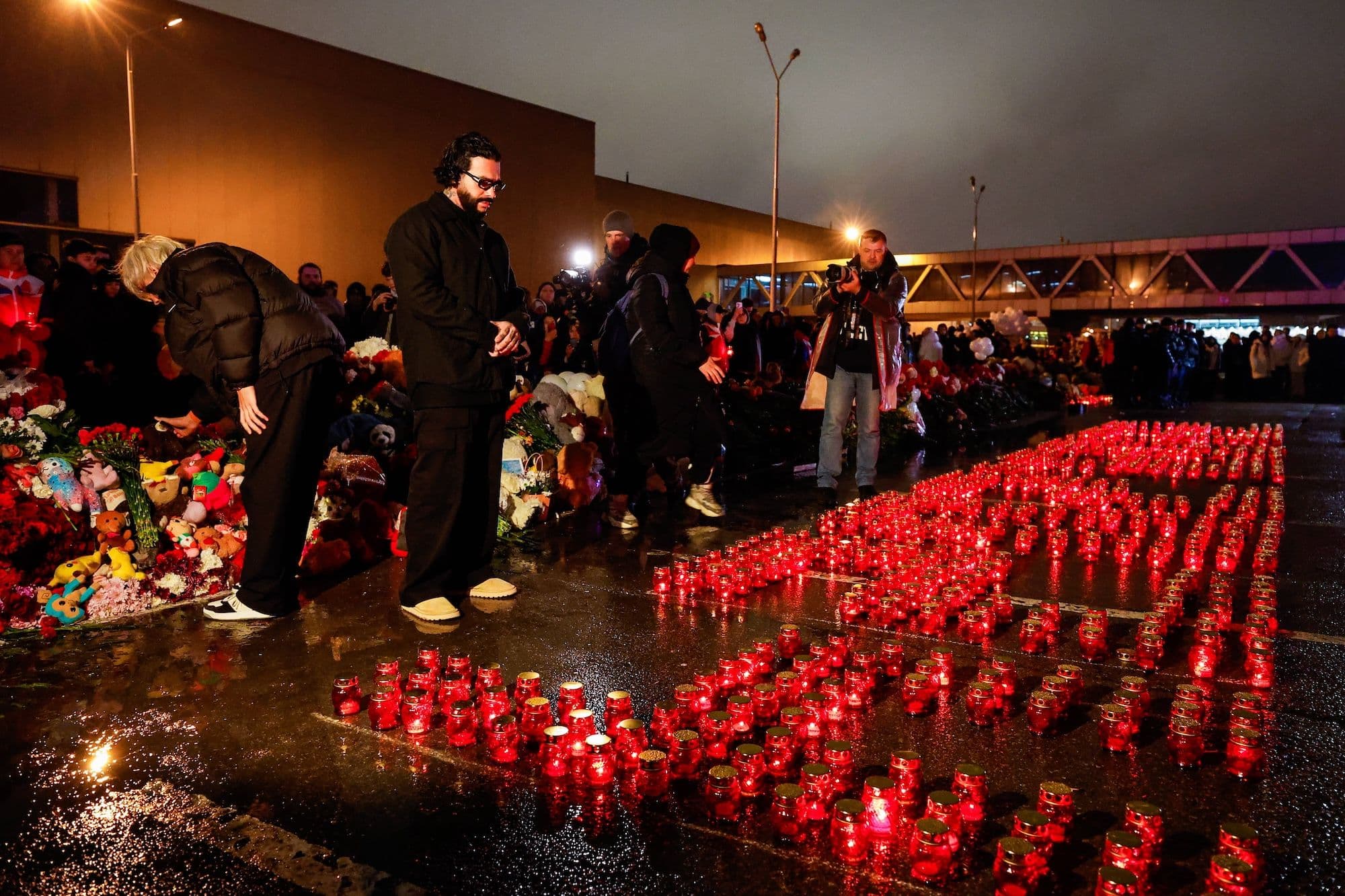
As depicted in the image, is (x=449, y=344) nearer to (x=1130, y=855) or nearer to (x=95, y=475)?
(x=95, y=475)

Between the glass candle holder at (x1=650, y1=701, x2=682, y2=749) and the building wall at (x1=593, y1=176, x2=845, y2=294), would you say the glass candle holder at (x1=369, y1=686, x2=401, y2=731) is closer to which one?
the glass candle holder at (x1=650, y1=701, x2=682, y2=749)

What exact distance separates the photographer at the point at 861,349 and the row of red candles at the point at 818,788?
4.73 meters

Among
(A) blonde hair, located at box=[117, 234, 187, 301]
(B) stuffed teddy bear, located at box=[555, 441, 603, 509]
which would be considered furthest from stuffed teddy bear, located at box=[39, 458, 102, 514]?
(B) stuffed teddy bear, located at box=[555, 441, 603, 509]

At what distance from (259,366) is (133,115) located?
21.0m

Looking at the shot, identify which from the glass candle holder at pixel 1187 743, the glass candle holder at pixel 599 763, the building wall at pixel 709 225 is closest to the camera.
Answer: the glass candle holder at pixel 599 763

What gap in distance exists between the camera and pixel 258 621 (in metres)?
4.24

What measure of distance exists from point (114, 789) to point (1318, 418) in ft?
68.4

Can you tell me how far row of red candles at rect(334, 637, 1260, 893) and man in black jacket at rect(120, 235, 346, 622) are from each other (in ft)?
4.42

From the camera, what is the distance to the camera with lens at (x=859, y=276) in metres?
7.49

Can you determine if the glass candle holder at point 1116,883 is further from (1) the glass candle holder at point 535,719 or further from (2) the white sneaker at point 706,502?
(2) the white sneaker at point 706,502

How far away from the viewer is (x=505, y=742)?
281 centimetres

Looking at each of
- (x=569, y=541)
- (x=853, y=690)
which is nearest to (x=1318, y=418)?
(x=569, y=541)

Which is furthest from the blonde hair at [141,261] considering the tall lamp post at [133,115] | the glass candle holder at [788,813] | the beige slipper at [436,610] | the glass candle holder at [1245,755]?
the tall lamp post at [133,115]

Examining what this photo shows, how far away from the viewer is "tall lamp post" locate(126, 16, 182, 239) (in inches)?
818
